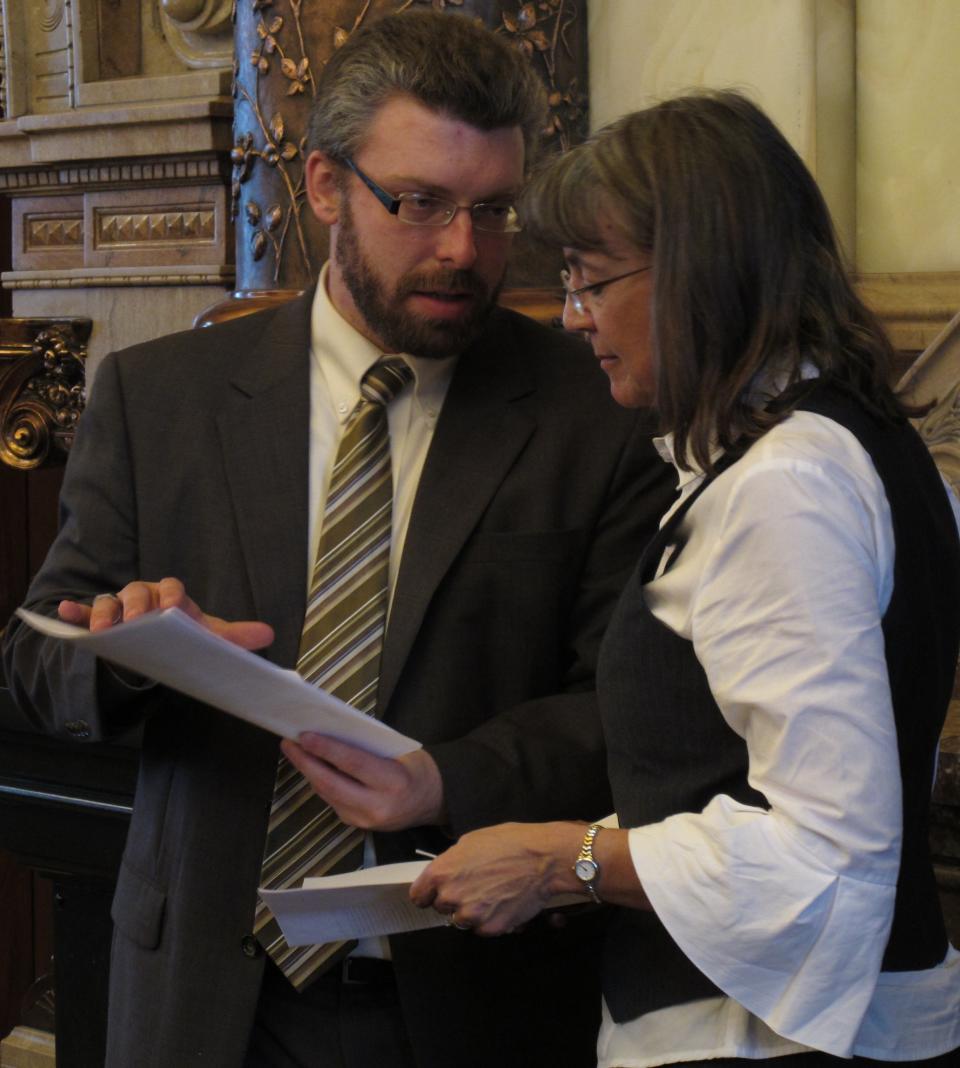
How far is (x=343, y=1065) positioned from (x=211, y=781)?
37 centimetres

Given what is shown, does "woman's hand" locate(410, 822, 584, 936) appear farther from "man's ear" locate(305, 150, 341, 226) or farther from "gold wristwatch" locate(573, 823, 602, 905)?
"man's ear" locate(305, 150, 341, 226)

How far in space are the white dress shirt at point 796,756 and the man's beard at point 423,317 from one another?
0.69 meters

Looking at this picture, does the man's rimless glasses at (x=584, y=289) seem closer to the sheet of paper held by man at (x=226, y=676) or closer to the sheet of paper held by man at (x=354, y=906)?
the sheet of paper held by man at (x=226, y=676)

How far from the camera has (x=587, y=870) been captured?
1.38m

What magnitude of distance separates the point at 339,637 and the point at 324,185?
651 mm

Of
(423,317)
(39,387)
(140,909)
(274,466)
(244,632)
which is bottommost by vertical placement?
(140,909)

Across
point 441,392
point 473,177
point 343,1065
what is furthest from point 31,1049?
point 473,177

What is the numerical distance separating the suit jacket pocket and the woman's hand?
0.55 m

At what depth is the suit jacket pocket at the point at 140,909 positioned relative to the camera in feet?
6.13

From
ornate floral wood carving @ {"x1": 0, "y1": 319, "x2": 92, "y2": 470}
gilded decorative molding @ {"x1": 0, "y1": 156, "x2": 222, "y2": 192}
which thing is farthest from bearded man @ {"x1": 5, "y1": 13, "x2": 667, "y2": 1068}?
gilded decorative molding @ {"x1": 0, "y1": 156, "x2": 222, "y2": 192}

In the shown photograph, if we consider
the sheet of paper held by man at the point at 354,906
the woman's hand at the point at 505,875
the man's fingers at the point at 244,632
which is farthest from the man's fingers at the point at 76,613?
the woman's hand at the point at 505,875

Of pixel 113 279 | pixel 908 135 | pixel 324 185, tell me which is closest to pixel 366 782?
pixel 324 185

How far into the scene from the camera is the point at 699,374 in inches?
54.5

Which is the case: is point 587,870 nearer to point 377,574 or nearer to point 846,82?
point 377,574
